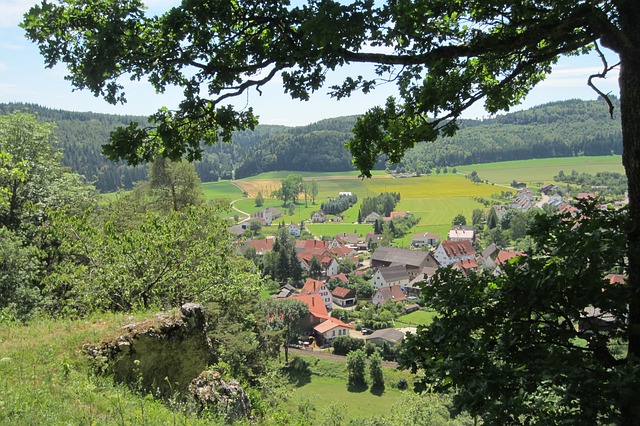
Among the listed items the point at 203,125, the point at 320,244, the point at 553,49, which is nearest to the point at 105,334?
the point at 203,125

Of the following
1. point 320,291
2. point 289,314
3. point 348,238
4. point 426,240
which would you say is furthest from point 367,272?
point 289,314

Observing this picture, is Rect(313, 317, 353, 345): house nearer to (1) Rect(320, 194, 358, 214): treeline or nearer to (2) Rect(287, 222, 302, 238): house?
(2) Rect(287, 222, 302, 238): house

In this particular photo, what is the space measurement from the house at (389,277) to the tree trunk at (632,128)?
75540 mm

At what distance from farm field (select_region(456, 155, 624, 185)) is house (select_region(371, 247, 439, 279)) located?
8822 cm

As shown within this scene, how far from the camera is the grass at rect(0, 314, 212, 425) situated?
207 inches

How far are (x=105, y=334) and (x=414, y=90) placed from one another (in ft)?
22.6

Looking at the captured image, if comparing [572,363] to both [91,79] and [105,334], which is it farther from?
[105,334]

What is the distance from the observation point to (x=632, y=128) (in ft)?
14.3

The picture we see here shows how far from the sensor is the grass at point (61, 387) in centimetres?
526

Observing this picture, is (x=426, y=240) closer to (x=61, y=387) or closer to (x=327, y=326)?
(x=327, y=326)

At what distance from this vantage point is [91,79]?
4.57 metres

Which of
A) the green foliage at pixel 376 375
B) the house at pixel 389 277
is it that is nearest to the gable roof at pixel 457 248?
the house at pixel 389 277

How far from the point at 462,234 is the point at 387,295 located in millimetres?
36725

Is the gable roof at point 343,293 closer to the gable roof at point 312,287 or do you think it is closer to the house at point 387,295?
the gable roof at point 312,287
